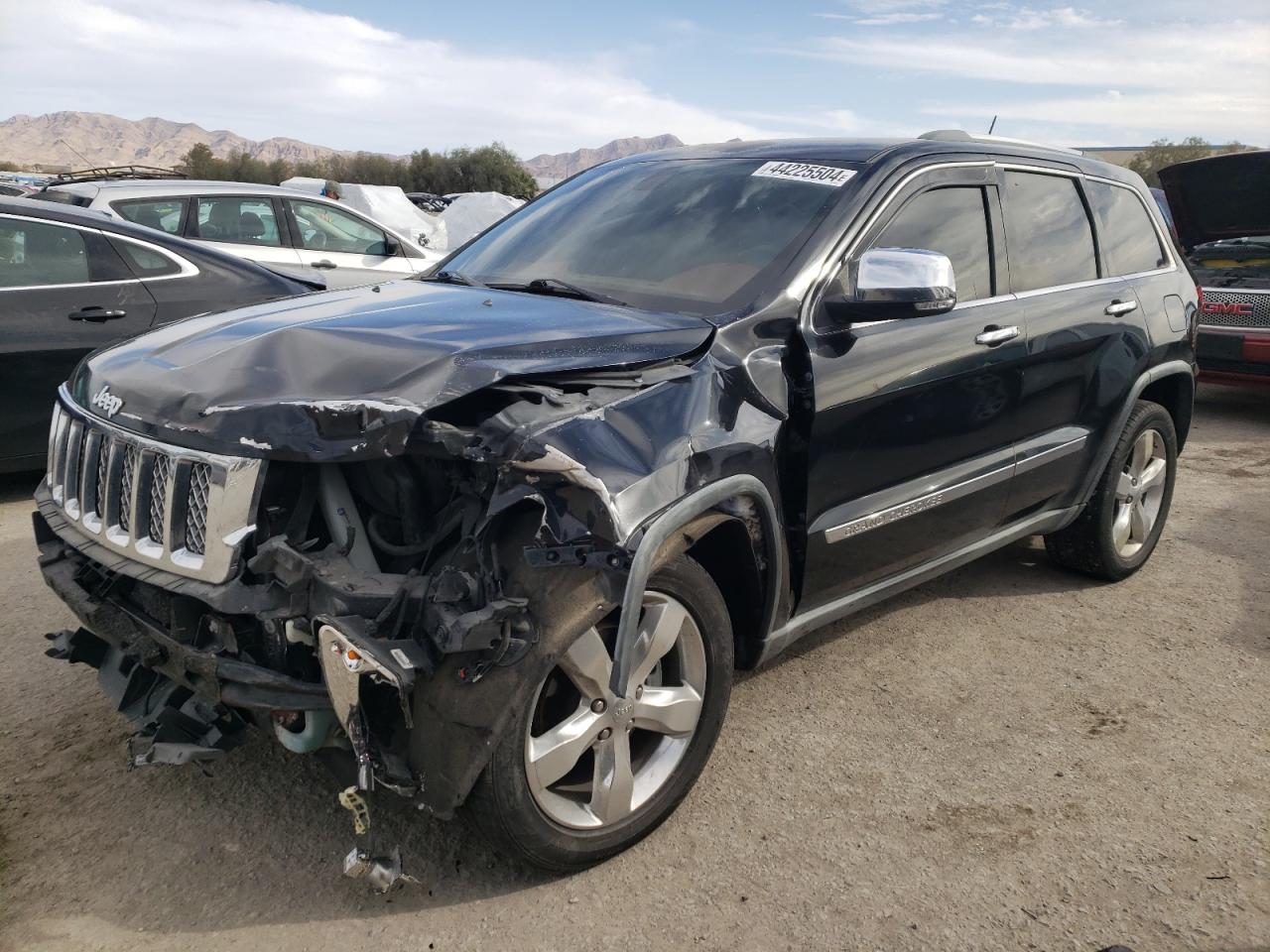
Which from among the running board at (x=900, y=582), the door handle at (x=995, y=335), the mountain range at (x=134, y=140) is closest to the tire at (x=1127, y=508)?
the running board at (x=900, y=582)

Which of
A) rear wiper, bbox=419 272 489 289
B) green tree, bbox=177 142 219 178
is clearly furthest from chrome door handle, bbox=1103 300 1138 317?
green tree, bbox=177 142 219 178

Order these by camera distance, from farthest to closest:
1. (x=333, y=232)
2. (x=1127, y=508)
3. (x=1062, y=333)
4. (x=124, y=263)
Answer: (x=333, y=232) → (x=124, y=263) → (x=1127, y=508) → (x=1062, y=333)

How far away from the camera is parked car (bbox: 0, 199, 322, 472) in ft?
16.8

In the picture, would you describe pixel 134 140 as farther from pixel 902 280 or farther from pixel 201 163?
pixel 902 280

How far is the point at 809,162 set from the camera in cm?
348

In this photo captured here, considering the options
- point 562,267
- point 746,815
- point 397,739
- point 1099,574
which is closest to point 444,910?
point 397,739

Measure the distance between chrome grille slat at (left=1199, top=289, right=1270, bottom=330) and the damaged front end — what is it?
25.9 feet

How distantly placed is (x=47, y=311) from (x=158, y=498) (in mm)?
3416

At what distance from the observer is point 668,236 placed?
339 cm

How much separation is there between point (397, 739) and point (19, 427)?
Result: 154 inches

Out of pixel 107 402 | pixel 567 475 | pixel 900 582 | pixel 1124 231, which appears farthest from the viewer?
pixel 1124 231

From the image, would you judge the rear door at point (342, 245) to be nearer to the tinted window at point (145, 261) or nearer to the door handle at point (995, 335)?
the tinted window at point (145, 261)

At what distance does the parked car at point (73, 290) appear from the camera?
5.11 m

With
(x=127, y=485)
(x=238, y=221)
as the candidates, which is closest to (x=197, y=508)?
(x=127, y=485)
